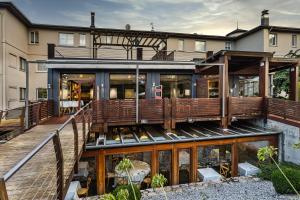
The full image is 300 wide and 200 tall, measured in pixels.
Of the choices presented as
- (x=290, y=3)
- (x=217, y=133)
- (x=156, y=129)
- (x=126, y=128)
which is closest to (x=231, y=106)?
(x=217, y=133)

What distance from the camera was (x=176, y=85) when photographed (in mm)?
16922

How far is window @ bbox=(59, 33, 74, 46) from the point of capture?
69.0ft

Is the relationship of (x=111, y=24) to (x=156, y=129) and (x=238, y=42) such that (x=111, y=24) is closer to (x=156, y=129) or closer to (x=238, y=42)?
(x=238, y=42)

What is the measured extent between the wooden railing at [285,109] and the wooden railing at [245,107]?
53cm

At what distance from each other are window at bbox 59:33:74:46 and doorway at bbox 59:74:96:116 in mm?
7440

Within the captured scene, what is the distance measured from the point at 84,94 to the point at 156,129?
251 inches

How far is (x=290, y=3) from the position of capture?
75.4 ft

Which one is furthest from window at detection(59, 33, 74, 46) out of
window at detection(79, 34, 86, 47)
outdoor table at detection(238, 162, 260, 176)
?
outdoor table at detection(238, 162, 260, 176)

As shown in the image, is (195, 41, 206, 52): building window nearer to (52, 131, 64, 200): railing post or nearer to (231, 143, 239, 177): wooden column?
(231, 143, 239, 177): wooden column

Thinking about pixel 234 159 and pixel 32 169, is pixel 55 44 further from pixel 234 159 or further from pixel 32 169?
pixel 234 159

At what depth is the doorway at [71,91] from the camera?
48.7ft

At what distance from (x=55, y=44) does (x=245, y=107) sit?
18.1 m

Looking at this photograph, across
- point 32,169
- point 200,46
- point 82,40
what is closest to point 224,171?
point 32,169

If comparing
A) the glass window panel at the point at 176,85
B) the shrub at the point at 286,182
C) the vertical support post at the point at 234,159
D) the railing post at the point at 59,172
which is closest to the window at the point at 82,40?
the glass window panel at the point at 176,85
